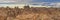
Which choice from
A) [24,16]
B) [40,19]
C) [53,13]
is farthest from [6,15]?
[53,13]

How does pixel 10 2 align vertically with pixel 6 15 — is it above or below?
above

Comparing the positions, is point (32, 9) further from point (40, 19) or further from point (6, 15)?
point (6, 15)

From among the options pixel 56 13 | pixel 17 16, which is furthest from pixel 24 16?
pixel 56 13

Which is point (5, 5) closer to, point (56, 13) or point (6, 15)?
point (6, 15)

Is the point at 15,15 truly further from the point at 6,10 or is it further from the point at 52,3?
the point at 52,3

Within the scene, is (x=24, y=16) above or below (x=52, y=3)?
below
